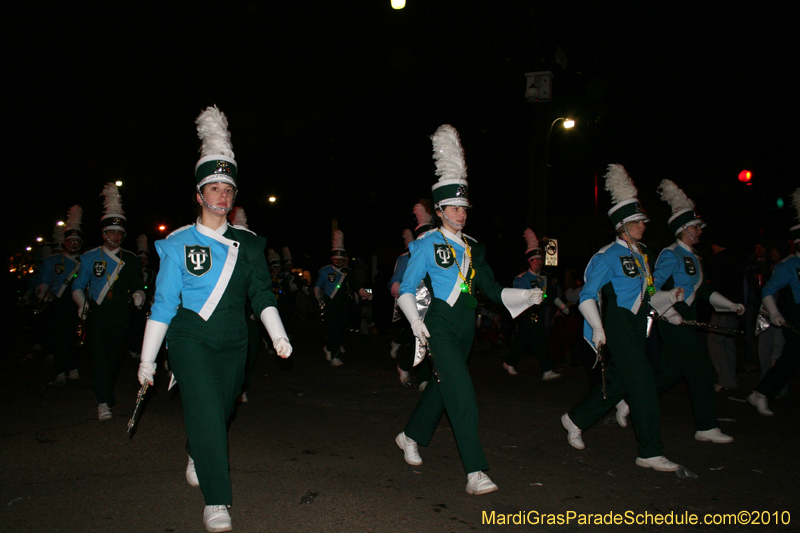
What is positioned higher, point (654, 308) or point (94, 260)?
point (94, 260)

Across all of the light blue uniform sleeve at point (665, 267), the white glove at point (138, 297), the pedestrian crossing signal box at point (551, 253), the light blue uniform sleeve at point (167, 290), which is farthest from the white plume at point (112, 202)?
the pedestrian crossing signal box at point (551, 253)

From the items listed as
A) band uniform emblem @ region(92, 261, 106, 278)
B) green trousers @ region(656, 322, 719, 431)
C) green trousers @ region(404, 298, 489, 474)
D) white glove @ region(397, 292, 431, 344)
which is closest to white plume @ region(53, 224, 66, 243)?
band uniform emblem @ region(92, 261, 106, 278)

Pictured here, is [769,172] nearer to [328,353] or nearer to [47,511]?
[328,353]

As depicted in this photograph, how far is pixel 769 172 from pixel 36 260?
15620 mm

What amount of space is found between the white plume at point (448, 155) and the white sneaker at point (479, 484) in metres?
2.30

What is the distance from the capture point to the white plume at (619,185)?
19.1ft

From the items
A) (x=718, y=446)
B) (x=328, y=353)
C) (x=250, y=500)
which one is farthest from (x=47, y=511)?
(x=328, y=353)

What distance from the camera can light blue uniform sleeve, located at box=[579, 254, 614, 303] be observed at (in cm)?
529

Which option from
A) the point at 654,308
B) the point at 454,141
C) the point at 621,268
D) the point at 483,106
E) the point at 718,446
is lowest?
the point at 718,446

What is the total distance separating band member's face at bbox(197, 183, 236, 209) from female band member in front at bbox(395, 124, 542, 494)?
1421 mm

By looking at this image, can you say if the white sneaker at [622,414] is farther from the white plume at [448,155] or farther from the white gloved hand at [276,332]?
the white gloved hand at [276,332]

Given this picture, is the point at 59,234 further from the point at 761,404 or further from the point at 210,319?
the point at 761,404

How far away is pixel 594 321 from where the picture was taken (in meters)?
5.14

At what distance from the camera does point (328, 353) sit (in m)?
11.4
